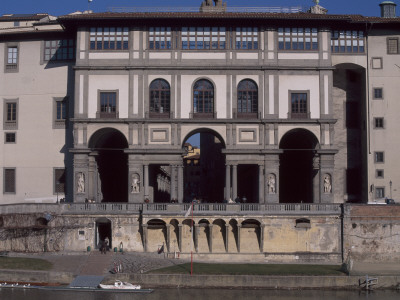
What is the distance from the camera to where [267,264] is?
59656 mm

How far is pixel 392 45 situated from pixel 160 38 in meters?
24.4

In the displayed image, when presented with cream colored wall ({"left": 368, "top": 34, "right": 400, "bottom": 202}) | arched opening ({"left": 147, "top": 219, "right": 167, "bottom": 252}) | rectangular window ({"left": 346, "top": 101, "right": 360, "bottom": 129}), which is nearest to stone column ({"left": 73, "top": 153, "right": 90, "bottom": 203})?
arched opening ({"left": 147, "top": 219, "right": 167, "bottom": 252})

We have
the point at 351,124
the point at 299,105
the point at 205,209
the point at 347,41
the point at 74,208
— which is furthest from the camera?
the point at 351,124

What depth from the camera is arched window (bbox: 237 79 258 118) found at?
218ft

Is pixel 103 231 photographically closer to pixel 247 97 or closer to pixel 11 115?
pixel 11 115

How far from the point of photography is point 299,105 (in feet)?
218

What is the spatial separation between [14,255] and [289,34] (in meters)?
33.7

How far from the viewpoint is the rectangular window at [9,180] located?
70688mm

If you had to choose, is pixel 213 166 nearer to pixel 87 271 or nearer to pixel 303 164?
pixel 303 164

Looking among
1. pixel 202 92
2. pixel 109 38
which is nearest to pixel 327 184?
pixel 202 92

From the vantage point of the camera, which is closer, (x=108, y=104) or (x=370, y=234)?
(x=370, y=234)

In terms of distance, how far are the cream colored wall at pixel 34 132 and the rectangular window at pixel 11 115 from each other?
0.42 m

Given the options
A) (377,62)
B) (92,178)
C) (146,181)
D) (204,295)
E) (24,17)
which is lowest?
(204,295)

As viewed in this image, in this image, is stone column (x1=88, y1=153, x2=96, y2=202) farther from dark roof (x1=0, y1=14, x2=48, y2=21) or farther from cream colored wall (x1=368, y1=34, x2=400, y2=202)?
cream colored wall (x1=368, y1=34, x2=400, y2=202)
